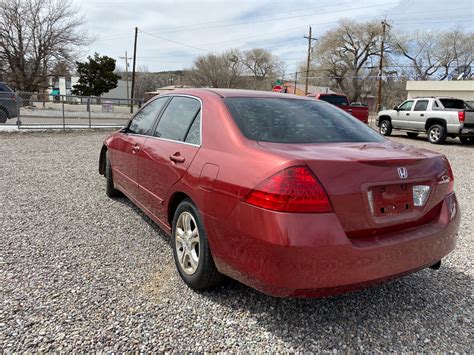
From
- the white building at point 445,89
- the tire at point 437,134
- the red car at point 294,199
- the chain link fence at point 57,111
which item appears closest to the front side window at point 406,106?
the tire at point 437,134

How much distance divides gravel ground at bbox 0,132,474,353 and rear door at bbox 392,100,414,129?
1332 centimetres

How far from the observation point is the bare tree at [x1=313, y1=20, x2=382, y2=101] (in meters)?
59.9

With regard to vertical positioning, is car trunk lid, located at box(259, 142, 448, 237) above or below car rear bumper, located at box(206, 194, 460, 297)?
above

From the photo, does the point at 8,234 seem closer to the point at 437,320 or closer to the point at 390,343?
the point at 390,343

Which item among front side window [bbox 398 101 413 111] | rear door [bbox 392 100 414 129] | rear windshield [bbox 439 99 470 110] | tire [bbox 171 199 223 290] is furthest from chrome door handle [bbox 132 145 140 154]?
front side window [bbox 398 101 413 111]

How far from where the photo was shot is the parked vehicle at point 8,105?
14.4 meters

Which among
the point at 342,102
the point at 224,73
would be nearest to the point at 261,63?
the point at 224,73

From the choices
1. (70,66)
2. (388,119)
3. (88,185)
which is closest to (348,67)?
(70,66)

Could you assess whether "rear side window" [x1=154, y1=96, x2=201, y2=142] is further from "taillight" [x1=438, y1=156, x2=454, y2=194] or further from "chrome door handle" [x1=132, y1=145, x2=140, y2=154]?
"taillight" [x1=438, y1=156, x2=454, y2=194]

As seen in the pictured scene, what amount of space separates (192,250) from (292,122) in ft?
4.12

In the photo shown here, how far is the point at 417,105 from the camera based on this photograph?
51.2ft

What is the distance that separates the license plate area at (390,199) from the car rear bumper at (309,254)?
0.49 feet

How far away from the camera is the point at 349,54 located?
62156mm

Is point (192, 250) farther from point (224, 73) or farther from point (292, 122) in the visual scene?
point (224, 73)
